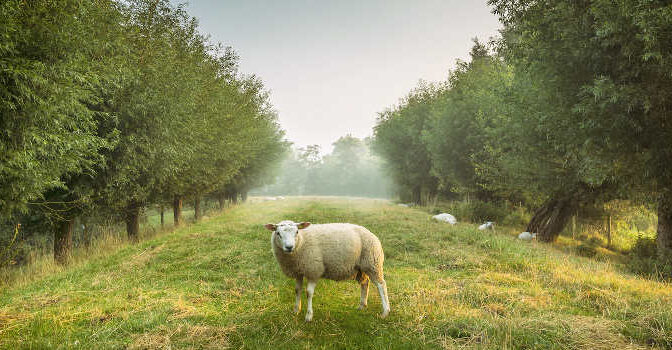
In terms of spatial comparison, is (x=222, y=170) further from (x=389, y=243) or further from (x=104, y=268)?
(x=389, y=243)

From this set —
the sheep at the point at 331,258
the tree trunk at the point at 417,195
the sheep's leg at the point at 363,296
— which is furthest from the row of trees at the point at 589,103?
the tree trunk at the point at 417,195

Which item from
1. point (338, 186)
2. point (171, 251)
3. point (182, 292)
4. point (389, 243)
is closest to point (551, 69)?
point (389, 243)

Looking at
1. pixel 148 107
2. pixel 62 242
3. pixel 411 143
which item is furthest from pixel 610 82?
pixel 411 143

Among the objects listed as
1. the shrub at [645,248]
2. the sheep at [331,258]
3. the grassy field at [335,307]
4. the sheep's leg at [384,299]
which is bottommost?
the shrub at [645,248]

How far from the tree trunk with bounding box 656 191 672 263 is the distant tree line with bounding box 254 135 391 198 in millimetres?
77336

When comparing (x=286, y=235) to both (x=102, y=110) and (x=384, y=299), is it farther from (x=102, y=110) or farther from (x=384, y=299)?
(x=102, y=110)

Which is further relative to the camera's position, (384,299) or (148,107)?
(148,107)

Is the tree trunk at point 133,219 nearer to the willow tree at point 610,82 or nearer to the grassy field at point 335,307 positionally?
the grassy field at point 335,307

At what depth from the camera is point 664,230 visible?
10.1m

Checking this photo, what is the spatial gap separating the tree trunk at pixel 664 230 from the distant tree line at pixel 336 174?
77336 mm

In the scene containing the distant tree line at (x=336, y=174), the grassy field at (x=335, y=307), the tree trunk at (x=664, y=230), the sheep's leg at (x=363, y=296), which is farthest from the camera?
the distant tree line at (x=336, y=174)

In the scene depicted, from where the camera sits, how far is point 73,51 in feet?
23.3

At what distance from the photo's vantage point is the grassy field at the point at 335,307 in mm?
4480

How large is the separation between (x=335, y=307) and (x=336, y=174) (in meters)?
94.6
